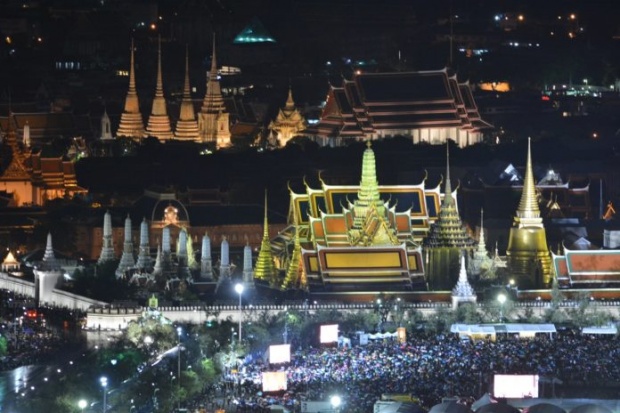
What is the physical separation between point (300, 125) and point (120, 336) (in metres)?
33.2

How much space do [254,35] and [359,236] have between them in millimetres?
55834

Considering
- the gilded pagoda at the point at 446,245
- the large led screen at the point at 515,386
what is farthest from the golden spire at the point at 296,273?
the large led screen at the point at 515,386

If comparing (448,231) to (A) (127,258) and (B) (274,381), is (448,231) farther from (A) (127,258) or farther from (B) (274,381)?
(B) (274,381)

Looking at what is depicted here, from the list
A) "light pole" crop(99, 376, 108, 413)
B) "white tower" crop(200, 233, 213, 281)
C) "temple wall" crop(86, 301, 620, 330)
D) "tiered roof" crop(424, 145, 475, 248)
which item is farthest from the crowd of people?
"white tower" crop(200, 233, 213, 281)

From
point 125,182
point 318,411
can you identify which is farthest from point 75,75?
point 318,411

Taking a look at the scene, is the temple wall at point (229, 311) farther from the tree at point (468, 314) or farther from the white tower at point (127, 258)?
the white tower at point (127, 258)

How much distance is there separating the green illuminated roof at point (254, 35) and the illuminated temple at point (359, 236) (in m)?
51.4

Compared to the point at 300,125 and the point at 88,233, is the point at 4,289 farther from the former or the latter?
the point at 300,125

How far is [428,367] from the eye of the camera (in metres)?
52.0

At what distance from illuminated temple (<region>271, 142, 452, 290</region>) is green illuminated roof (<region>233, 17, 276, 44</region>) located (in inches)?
2024

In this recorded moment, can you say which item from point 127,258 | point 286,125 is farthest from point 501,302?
point 286,125

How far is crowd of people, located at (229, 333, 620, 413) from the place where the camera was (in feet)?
164

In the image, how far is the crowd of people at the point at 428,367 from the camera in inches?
1969

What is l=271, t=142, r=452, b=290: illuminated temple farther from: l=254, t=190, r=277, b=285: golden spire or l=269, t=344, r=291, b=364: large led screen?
l=269, t=344, r=291, b=364: large led screen
